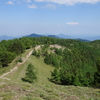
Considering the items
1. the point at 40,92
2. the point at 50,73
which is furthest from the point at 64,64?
the point at 40,92

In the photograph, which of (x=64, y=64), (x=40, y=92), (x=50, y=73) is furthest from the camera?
(x=64, y=64)

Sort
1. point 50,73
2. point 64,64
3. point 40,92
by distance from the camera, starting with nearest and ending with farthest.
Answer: point 40,92 → point 50,73 → point 64,64

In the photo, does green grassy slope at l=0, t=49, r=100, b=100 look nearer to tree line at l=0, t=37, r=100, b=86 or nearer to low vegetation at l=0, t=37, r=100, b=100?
low vegetation at l=0, t=37, r=100, b=100

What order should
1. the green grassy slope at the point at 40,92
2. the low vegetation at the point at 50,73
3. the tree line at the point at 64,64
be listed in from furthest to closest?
the tree line at the point at 64,64
the low vegetation at the point at 50,73
the green grassy slope at the point at 40,92

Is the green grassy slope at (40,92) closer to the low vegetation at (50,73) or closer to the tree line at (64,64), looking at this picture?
the low vegetation at (50,73)

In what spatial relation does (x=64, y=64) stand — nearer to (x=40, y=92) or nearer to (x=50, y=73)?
(x=50, y=73)

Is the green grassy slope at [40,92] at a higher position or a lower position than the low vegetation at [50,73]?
higher

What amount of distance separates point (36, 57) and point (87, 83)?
38165mm

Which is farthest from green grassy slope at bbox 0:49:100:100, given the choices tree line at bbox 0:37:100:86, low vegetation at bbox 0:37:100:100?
tree line at bbox 0:37:100:86

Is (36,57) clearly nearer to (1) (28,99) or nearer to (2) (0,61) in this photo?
(2) (0,61)

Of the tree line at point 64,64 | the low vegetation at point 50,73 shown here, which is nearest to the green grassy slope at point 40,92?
the low vegetation at point 50,73

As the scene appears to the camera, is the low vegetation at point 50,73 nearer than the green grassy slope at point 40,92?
No

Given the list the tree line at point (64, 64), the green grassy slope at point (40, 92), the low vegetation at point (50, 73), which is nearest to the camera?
the green grassy slope at point (40, 92)

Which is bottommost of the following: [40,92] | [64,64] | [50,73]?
[50,73]
